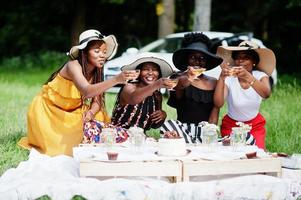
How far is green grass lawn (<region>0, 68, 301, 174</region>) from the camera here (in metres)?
7.28

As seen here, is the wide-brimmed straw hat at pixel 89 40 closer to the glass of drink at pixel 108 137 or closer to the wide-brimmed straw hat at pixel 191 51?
the wide-brimmed straw hat at pixel 191 51

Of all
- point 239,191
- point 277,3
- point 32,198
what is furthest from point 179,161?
point 277,3

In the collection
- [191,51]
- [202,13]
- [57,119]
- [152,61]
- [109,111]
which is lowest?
[109,111]

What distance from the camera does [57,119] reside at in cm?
691

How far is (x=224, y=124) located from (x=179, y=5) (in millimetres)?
20308

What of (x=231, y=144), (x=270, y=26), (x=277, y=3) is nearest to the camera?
(x=231, y=144)

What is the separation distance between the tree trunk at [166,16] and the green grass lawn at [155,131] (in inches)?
226

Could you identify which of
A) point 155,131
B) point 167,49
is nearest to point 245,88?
point 155,131

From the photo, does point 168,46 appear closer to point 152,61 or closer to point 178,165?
point 152,61

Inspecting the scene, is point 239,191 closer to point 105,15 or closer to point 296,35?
point 296,35

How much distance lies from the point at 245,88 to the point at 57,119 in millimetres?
1826

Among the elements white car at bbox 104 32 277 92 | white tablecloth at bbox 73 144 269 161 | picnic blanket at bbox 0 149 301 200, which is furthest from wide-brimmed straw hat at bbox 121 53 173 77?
white car at bbox 104 32 277 92

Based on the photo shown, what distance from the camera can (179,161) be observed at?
5355 mm

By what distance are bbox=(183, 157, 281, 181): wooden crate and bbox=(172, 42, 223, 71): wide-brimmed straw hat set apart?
59.3 inches
